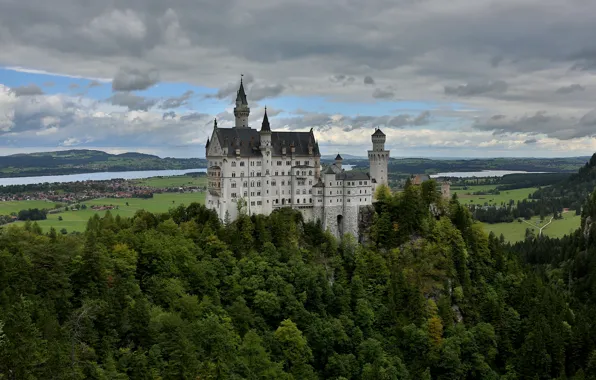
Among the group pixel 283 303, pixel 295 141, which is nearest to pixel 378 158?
pixel 295 141

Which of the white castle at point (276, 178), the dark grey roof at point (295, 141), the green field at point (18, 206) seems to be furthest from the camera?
the green field at point (18, 206)

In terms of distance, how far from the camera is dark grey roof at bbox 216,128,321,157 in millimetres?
98062

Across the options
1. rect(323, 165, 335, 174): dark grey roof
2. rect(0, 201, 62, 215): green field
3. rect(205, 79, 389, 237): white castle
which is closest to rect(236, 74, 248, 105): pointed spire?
rect(205, 79, 389, 237): white castle

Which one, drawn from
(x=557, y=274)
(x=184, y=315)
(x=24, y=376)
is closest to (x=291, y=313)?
(x=184, y=315)

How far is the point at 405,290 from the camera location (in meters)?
95.4

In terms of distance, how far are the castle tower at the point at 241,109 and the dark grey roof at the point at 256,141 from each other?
531 cm

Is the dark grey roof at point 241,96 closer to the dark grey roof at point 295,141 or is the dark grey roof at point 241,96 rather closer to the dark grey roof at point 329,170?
the dark grey roof at point 295,141

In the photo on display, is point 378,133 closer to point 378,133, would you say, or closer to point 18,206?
point 378,133

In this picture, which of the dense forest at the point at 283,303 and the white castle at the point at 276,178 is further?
the white castle at the point at 276,178

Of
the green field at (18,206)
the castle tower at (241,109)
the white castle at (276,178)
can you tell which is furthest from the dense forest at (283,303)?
the green field at (18,206)

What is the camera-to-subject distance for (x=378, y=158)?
4392 inches

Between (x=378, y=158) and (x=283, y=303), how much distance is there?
38159mm

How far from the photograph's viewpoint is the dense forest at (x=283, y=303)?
57094 millimetres

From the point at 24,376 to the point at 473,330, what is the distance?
69.3 metres
